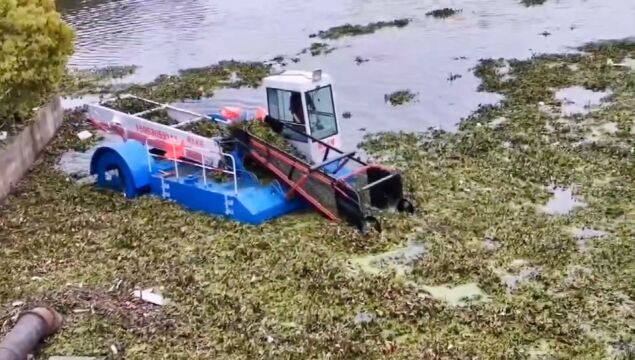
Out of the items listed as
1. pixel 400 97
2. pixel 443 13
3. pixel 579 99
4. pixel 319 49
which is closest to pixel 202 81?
pixel 319 49

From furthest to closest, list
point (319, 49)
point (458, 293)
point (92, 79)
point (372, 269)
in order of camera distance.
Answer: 1. point (319, 49)
2. point (92, 79)
3. point (372, 269)
4. point (458, 293)

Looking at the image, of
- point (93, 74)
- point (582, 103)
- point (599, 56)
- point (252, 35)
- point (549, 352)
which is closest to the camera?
point (549, 352)

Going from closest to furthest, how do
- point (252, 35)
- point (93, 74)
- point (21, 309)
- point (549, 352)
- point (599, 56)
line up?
point (549, 352) → point (21, 309) → point (599, 56) → point (93, 74) → point (252, 35)

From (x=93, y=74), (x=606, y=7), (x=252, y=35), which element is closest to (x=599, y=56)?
(x=606, y=7)

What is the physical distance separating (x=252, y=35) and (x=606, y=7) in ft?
49.0

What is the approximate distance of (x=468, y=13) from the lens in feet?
111

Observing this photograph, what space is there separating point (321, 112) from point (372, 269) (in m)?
3.95

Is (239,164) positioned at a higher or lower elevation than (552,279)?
higher

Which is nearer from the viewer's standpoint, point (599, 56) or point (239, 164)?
point (239, 164)

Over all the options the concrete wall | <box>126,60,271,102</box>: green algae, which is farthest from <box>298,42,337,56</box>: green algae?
the concrete wall

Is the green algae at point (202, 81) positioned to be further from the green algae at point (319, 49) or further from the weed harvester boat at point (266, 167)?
the weed harvester boat at point (266, 167)

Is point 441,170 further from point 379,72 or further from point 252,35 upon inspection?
point 252,35

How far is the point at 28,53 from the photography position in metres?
16.2

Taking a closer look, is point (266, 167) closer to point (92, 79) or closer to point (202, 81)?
point (202, 81)
